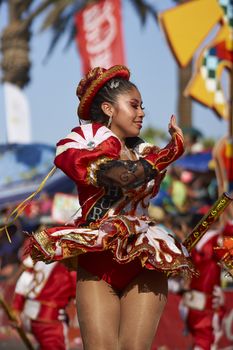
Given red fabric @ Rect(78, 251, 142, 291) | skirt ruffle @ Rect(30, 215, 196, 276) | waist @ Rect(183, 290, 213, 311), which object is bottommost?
waist @ Rect(183, 290, 213, 311)

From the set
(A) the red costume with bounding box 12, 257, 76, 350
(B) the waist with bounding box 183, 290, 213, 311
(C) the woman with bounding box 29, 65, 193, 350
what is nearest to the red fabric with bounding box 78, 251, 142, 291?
(C) the woman with bounding box 29, 65, 193, 350

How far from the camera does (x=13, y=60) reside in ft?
89.9

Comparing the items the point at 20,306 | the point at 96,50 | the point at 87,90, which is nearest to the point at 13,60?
the point at 96,50

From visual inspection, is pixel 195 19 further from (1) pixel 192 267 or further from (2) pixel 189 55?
(1) pixel 192 267

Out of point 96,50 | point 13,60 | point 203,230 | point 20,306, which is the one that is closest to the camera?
point 203,230

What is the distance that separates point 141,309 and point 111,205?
571 millimetres

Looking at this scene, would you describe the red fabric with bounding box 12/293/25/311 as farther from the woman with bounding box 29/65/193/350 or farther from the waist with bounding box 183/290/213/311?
the woman with bounding box 29/65/193/350

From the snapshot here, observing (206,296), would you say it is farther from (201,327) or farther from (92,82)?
(92,82)

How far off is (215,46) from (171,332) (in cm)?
336

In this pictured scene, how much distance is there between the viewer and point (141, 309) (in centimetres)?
511

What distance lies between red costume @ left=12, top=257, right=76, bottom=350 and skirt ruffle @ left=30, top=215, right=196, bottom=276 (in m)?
3.65

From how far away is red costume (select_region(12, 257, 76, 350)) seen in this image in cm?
892

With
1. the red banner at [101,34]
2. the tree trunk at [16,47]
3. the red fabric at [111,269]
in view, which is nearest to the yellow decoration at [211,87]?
the red banner at [101,34]

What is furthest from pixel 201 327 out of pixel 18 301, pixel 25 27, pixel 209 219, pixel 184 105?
pixel 25 27
